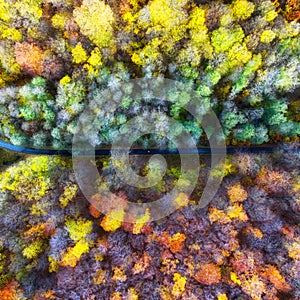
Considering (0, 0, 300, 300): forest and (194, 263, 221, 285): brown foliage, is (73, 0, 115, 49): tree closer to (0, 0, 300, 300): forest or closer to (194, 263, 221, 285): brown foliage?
(0, 0, 300, 300): forest

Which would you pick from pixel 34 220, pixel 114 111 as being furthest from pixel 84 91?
pixel 34 220

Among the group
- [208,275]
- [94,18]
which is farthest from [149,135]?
[208,275]

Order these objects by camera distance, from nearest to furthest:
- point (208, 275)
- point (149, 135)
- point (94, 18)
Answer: point (208, 275) < point (94, 18) < point (149, 135)

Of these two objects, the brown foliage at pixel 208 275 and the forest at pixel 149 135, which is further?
the forest at pixel 149 135

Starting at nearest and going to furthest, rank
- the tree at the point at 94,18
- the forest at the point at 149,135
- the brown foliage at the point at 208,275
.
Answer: the brown foliage at the point at 208,275 → the forest at the point at 149,135 → the tree at the point at 94,18

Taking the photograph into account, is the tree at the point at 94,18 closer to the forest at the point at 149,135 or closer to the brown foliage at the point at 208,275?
the forest at the point at 149,135

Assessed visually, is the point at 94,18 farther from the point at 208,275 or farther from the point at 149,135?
the point at 208,275

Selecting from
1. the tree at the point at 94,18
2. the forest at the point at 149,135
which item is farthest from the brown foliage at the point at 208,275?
the tree at the point at 94,18

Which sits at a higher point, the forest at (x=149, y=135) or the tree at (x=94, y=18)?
the tree at (x=94, y=18)

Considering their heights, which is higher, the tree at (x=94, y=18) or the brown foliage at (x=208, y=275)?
the tree at (x=94, y=18)

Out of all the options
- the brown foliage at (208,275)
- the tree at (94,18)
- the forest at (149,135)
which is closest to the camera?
the brown foliage at (208,275)

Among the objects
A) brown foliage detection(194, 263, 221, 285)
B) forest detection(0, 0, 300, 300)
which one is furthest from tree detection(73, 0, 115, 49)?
brown foliage detection(194, 263, 221, 285)
